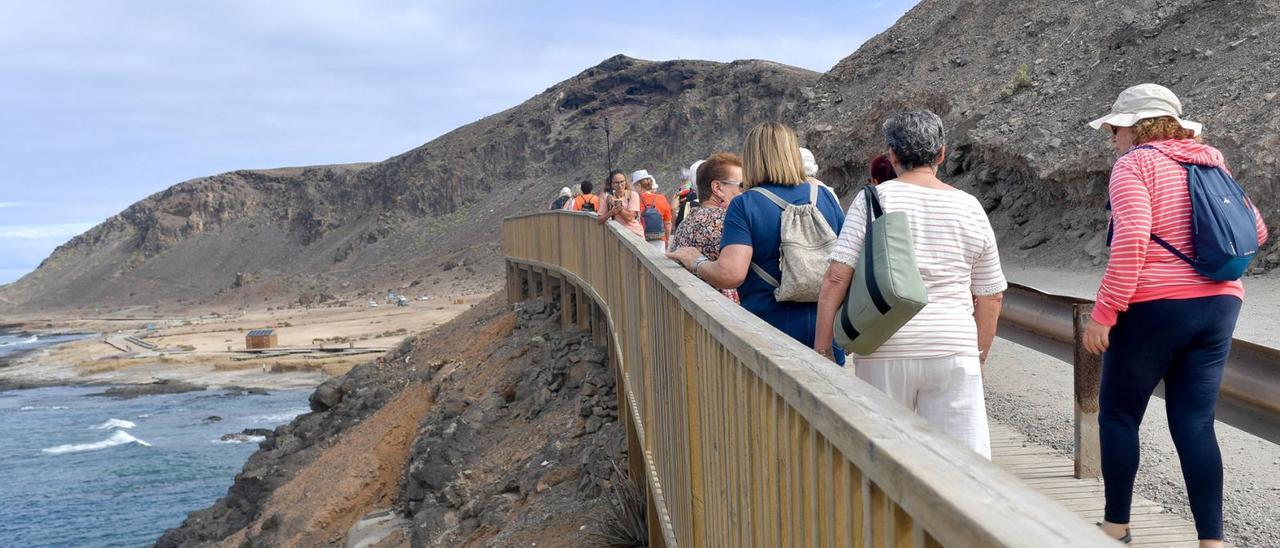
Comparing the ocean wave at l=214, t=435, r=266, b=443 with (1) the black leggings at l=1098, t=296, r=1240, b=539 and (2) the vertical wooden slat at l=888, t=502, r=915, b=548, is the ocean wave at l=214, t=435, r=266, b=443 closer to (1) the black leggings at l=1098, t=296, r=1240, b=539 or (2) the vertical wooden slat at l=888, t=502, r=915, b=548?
(1) the black leggings at l=1098, t=296, r=1240, b=539

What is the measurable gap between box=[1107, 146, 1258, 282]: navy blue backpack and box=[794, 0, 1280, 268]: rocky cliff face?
9324 mm

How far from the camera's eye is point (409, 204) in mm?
98438

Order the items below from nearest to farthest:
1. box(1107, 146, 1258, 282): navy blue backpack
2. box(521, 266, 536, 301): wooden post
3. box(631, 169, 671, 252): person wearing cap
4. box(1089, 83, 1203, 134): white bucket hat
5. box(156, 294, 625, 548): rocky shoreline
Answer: box(1107, 146, 1258, 282): navy blue backpack < box(1089, 83, 1203, 134): white bucket hat < box(156, 294, 625, 548): rocky shoreline < box(631, 169, 671, 252): person wearing cap < box(521, 266, 536, 301): wooden post

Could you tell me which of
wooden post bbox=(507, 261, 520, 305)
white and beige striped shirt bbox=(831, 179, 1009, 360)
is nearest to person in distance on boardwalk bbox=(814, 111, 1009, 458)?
white and beige striped shirt bbox=(831, 179, 1009, 360)

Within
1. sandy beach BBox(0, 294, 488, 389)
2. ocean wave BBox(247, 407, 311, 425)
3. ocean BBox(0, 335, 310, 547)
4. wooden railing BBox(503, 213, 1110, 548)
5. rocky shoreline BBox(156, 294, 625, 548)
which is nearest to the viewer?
wooden railing BBox(503, 213, 1110, 548)

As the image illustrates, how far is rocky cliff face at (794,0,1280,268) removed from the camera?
1366cm

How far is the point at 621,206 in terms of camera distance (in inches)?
405

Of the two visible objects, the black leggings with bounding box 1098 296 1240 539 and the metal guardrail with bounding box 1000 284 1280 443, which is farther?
the metal guardrail with bounding box 1000 284 1280 443

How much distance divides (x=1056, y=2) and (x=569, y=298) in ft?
42.8

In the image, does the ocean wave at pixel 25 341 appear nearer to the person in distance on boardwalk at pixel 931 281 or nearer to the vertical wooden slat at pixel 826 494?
the person in distance on boardwalk at pixel 931 281

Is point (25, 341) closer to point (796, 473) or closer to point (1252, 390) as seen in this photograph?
point (1252, 390)

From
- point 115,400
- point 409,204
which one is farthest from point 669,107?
point 115,400

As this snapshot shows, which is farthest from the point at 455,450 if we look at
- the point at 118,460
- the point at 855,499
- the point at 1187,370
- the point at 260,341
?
the point at 260,341

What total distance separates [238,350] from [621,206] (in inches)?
2055
